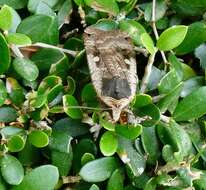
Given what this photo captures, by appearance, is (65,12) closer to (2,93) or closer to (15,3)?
(15,3)

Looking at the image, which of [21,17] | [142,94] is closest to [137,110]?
[142,94]

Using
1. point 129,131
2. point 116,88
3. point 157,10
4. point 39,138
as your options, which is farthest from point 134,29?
point 39,138

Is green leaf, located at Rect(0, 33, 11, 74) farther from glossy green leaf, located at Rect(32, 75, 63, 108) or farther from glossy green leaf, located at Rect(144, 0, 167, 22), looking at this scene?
glossy green leaf, located at Rect(144, 0, 167, 22)

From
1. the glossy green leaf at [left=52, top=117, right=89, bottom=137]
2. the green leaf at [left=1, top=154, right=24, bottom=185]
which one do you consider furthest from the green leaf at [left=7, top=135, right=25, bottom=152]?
the glossy green leaf at [left=52, top=117, right=89, bottom=137]

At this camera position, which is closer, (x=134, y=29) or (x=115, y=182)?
(x=115, y=182)

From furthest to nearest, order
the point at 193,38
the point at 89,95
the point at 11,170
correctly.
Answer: the point at 193,38
the point at 89,95
the point at 11,170

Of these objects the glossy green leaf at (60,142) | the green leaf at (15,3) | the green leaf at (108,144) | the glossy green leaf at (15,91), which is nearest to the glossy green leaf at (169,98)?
the green leaf at (108,144)
